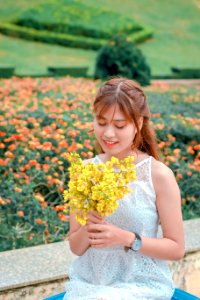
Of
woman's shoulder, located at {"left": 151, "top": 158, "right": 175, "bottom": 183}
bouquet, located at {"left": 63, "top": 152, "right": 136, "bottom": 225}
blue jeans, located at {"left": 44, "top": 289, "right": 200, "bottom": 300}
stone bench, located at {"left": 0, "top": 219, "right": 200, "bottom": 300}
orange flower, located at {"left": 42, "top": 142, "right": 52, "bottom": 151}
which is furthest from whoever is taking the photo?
orange flower, located at {"left": 42, "top": 142, "right": 52, "bottom": 151}

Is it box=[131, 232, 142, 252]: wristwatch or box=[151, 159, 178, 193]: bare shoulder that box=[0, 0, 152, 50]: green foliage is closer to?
box=[151, 159, 178, 193]: bare shoulder

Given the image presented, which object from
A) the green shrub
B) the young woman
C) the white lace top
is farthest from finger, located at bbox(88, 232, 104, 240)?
the green shrub

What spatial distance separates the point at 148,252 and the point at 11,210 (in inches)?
88.3

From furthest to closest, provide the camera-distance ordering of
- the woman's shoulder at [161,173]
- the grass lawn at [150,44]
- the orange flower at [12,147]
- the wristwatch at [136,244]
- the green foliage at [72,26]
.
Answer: the green foliage at [72,26], the grass lawn at [150,44], the orange flower at [12,147], the woman's shoulder at [161,173], the wristwatch at [136,244]

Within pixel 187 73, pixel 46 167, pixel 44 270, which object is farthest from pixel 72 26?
pixel 44 270

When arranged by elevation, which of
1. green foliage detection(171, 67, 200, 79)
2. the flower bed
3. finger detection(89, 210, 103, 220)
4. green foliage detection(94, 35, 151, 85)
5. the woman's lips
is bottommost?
green foliage detection(171, 67, 200, 79)

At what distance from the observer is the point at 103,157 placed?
2.40 m

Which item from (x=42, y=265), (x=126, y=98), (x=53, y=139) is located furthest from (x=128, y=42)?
(x=126, y=98)

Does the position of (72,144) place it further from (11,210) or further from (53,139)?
(11,210)

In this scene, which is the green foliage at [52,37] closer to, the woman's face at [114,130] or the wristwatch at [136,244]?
the woman's face at [114,130]

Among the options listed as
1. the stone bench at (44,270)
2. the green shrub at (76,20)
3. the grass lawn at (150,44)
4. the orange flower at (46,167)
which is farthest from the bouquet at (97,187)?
the green shrub at (76,20)

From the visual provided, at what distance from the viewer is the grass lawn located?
16.4 meters

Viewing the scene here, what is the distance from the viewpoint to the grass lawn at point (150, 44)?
53.8ft

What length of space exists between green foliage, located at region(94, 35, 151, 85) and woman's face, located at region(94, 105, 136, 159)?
957 cm
